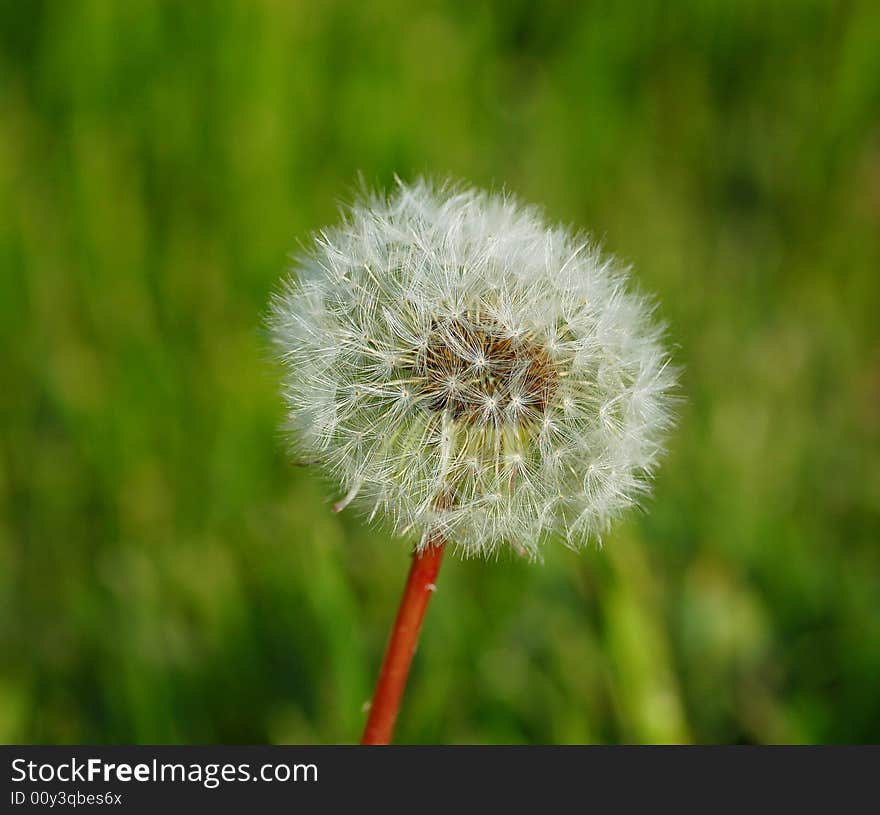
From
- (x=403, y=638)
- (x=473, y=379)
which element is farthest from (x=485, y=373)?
(x=403, y=638)

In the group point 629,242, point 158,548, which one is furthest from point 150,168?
point 629,242

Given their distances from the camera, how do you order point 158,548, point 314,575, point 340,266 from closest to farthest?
point 340,266, point 314,575, point 158,548

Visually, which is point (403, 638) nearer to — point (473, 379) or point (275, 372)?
point (473, 379)

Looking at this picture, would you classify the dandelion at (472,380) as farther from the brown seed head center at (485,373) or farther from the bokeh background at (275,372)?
the bokeh background at (275,372)

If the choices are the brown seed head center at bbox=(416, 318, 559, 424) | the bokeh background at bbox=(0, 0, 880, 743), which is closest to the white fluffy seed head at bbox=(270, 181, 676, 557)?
the brown seed head center at bbox=(416, 318, 559, 424)

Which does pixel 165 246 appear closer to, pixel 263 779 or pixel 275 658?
pixel 275 658

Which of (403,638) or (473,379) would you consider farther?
(473,379)

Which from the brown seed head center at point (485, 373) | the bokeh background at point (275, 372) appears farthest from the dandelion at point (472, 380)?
the bokeh background at point (275, 372)
